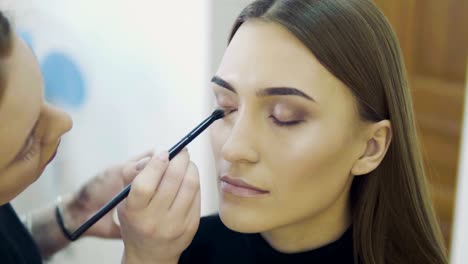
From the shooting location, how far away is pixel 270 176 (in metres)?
0.71

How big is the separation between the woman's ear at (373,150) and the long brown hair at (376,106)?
0.04 feet

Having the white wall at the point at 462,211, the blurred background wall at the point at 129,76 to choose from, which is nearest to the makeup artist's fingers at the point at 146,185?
the blurred background wall at the point at 129,76

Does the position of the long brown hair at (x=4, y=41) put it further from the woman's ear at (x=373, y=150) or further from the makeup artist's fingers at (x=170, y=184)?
the woman's ear at (x=373, y=150)

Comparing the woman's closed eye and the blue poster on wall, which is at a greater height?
the woman's closed eye

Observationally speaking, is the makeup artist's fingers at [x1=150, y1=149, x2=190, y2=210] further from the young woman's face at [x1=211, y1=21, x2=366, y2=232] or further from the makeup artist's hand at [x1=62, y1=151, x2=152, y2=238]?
the makeup artist's hand at [x1=62, y1=151, x2=152, y2=238]

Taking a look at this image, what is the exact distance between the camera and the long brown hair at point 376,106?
70 centimetres

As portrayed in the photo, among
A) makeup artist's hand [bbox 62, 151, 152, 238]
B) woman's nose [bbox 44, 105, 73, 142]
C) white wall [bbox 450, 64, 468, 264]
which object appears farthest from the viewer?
white wall [bbox 450, 64, 468, 264]

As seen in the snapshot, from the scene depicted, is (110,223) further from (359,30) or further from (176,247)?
(359,30)

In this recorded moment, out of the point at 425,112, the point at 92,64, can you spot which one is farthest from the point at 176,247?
the point at 425,112

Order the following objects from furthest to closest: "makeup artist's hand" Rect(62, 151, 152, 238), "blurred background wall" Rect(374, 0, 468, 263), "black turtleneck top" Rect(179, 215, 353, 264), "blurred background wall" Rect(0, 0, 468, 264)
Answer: "blurred background wall" Rect(374, 0, 468, 263), "blurred background wall" Rect(0, 0, 468, 264), "makeup artist's hand" Rect(62, 151, 152, 238), "black turtleneck top" Rect(179, 215, 353, 264)

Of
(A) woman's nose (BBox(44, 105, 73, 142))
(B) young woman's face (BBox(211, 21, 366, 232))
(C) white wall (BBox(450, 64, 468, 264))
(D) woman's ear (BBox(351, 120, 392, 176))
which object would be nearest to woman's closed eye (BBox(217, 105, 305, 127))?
(B) young woman's face (BBox(211, 21, 366, 232))

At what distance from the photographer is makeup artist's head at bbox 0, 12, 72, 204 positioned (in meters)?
0.58

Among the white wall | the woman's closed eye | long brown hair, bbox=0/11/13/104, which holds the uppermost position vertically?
long brown hair, bbox=0/11/13/104

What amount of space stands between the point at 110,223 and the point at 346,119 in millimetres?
414
